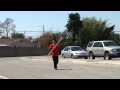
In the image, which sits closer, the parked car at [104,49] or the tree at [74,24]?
the parked car at [104,49]

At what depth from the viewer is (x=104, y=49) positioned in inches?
1117

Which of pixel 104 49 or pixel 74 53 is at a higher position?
pixel 104 49

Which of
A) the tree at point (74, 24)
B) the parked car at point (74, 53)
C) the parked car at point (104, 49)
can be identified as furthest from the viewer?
the tree at point (74, 24)

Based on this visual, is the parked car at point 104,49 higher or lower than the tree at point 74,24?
lower

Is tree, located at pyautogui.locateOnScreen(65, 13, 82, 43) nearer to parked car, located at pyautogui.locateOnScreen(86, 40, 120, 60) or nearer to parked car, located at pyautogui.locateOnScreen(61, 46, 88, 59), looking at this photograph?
parked car, located at pyautogui.locateOnScreen(61, 46, 88, 59)

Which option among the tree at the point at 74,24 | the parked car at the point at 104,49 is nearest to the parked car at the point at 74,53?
the parked car at the point at 104,49

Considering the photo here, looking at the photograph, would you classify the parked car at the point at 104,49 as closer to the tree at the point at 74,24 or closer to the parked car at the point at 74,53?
the parked car at the point at 74,53

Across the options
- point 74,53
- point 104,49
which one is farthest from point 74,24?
point 104,49

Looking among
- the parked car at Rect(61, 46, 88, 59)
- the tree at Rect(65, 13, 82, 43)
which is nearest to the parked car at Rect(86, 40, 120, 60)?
the parked car at Rect(61, 46, 88, 59)

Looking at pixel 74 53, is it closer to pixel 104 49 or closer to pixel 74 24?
pixel 104 49

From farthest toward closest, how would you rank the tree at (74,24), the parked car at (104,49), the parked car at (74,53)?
the tree at (74,24) → the parked car at (74,53) → the parked car at (104,49)

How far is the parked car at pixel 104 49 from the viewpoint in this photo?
27516 mm

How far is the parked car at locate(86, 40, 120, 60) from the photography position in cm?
2752
